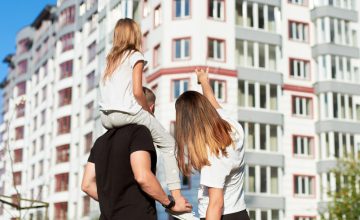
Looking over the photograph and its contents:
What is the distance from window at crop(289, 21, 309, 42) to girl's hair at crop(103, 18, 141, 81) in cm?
4907

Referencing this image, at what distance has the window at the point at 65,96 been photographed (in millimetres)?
72156

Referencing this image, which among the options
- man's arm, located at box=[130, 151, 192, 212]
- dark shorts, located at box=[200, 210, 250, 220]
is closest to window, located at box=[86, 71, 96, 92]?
dark shorts, located at box=[200, 210, 250, 220]

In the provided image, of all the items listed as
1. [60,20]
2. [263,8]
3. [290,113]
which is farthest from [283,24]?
[60,20]

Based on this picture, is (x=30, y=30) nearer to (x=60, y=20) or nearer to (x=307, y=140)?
(x=60, y=20)

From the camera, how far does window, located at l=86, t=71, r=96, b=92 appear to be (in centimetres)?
6507

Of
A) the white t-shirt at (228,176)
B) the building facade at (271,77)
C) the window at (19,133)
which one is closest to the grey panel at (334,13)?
the building facade at (271,77)

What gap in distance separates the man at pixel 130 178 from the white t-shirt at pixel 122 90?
0.17m

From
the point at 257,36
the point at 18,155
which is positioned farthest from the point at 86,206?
the point at 18,155

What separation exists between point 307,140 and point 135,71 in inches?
1892

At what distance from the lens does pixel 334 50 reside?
54.1 meters

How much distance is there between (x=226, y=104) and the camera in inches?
1928

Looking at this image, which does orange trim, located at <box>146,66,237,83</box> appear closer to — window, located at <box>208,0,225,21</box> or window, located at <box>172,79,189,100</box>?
window, located at <box>172,79,189,100</box>

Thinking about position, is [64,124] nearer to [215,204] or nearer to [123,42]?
[123,42]

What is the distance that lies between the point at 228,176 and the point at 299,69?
162 feet
